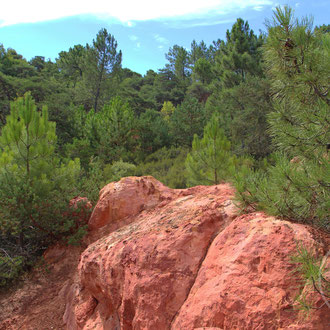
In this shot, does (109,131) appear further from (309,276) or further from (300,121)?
(309,276)

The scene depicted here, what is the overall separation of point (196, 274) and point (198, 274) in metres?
0.05

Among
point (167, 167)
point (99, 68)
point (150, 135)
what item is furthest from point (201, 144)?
point (99, 68)

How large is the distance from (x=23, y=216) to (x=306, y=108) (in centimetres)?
545

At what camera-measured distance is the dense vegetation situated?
231cm

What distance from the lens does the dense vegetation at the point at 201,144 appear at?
2.31m

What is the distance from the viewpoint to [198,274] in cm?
269

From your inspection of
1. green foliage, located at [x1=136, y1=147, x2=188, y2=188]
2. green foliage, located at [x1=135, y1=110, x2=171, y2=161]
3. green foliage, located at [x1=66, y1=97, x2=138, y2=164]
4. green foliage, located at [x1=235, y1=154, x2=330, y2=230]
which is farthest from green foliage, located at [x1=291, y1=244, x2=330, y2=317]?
green foliage, located at [x1=135, y1=110, x2=171, y2=161]

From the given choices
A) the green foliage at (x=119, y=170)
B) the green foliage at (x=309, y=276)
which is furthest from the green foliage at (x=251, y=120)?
the green foliage at (x=309, y=276)

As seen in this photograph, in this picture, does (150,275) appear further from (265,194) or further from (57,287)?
(57,287)

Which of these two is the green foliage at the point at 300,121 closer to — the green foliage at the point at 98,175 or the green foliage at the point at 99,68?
the green foliage at the point at 98,175

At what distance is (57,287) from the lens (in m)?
5.46

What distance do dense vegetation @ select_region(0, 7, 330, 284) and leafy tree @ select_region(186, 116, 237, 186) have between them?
0.03 m

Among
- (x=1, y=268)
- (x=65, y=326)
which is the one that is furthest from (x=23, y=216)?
(x=65, y=326)

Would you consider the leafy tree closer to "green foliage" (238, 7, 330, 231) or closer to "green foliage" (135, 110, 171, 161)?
"green foliage" (238, 7, 330, 231)
